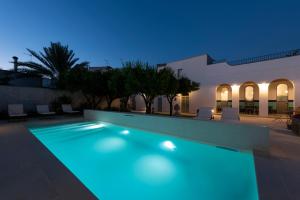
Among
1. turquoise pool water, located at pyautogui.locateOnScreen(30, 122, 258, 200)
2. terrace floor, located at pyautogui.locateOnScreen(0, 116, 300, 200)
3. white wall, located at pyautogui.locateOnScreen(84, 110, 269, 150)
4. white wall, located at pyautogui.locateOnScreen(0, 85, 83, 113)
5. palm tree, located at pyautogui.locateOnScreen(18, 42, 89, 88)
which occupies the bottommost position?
turquoise pool water, located at pyautogui.locateOnScreen(30, 122, 258, 200)

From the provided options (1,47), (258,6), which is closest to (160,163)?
(258,6)

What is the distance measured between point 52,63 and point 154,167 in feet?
48.0

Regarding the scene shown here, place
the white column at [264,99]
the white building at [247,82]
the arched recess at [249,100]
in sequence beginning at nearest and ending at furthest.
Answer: the white building at [247,82], the white column at [264,99], the arched recess at [249,100]

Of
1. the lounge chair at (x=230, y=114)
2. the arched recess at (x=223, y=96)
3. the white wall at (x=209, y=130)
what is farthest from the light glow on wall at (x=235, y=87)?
the white wall at (x=209, y=130)

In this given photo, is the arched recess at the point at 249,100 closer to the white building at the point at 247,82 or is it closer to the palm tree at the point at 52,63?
the white building at the point at 247,82

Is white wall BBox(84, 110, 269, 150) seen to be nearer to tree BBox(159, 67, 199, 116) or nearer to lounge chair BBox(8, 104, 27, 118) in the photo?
tree BBox(159, 67, 199, 116)

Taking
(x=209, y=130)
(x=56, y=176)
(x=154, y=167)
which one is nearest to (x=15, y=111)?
(x=56, y=176)

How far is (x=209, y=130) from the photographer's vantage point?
17.3 ft

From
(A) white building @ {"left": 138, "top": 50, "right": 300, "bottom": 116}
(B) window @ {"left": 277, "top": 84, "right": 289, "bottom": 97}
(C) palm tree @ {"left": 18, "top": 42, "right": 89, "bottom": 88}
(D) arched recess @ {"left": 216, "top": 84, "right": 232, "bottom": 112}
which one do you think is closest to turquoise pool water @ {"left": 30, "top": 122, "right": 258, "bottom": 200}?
(C) palm tree @ {"left": 18, "top": 42, "right": 89, "bottom": 88}

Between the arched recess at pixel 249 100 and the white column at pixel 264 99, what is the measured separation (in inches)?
34.6

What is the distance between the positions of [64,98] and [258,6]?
66.7 ft

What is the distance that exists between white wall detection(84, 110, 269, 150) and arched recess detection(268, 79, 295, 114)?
12.0 m

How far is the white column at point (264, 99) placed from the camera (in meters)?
13.0

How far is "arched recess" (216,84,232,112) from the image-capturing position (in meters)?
15.5
